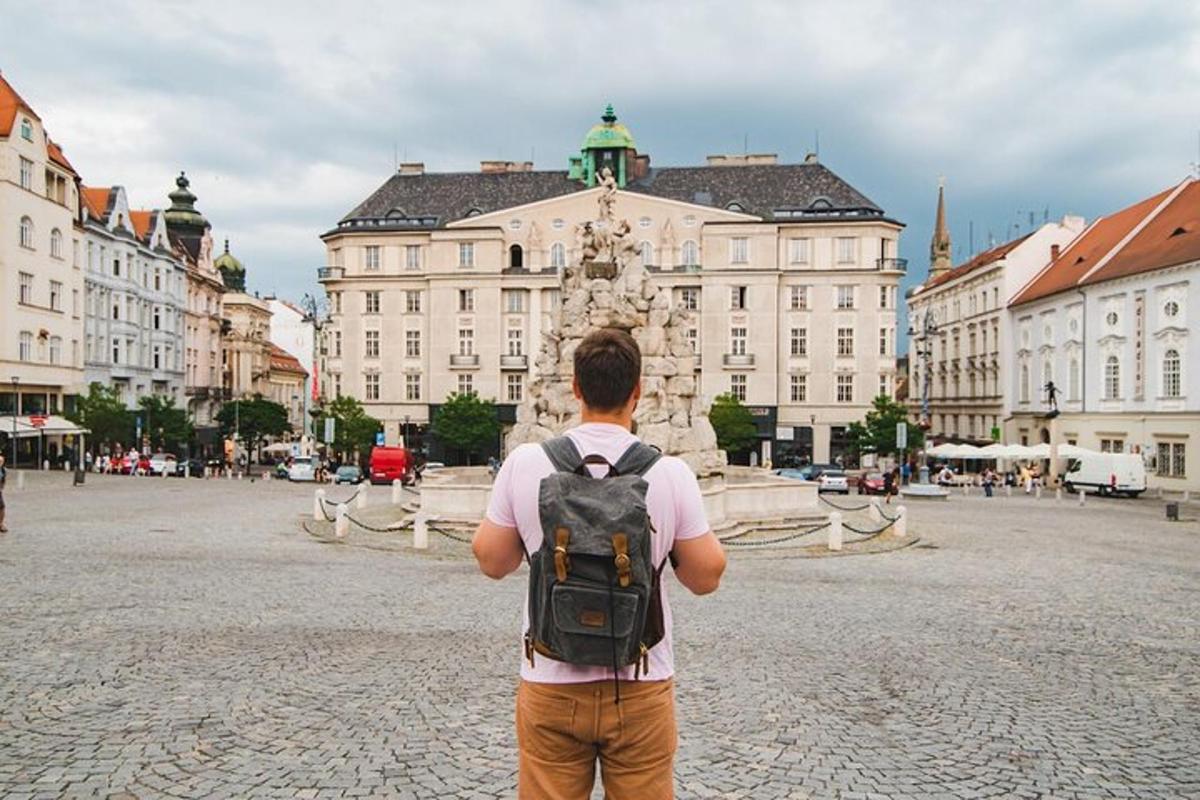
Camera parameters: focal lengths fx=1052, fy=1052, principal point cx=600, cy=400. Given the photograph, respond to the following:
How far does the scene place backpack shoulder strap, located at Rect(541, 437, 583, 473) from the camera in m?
3.52

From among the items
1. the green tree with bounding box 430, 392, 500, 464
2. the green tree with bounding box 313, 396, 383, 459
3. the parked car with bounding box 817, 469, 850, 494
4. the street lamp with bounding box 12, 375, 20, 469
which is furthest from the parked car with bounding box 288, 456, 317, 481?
the parked car with bounding box 817, 469, 850, 494

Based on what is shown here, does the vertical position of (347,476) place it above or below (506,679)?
below

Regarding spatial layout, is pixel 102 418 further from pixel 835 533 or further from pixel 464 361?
pixel 835 533

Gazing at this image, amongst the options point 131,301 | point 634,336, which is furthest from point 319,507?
point 131,301

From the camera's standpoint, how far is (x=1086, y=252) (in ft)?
189

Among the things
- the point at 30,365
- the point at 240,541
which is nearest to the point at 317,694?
the point at 240,541

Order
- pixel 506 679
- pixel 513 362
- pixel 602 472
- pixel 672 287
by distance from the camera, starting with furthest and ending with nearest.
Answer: pixel 513 362 → pixel 672 287 → pixel 506 679 → pixel 602 472

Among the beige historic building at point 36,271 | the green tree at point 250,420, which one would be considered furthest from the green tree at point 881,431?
the beige historic building at point 36,271

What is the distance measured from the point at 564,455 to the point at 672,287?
61.0m

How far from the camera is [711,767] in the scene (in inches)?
258

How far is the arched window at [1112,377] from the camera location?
1984 inches

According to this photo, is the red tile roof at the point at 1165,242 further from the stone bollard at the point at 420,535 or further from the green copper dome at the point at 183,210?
the green copper dome at the point at 183,210

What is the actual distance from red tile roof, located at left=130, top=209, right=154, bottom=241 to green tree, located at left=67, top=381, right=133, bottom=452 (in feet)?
54.4

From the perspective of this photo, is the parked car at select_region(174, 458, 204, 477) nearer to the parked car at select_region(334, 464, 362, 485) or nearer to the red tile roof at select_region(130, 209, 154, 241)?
the parked car at select_region(334, 464, 362, 485)
